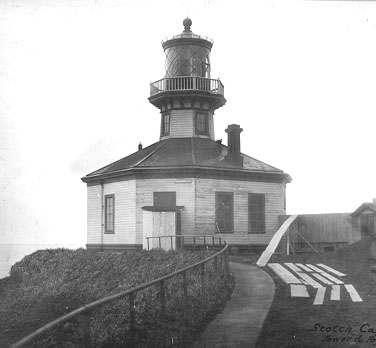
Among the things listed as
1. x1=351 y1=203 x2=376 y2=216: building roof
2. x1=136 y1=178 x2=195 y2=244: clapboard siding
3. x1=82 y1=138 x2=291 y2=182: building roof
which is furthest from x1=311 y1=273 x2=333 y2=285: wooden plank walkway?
x1=82 y1=138 x2=291 y2=182: building roof

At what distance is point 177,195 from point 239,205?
3.02 metres

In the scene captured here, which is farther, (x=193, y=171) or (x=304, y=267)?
(x=193, y=171)

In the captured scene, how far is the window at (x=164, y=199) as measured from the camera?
984 inches

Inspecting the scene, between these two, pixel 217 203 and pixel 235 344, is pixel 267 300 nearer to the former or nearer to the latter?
pixel 235 344

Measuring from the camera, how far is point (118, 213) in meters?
26.0

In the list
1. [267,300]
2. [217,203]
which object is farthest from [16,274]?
[267,300]

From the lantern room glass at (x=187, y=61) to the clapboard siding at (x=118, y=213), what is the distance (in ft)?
24.0

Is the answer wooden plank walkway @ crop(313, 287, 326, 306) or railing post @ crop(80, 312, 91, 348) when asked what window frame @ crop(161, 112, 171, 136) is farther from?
railing post @ crop(80, 312, 91, 348)

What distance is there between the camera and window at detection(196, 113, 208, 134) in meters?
29.2

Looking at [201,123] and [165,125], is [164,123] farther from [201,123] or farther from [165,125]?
[201,123]

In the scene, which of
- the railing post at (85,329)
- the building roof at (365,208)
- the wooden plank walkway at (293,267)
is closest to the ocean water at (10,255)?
the building roof at (365,208)

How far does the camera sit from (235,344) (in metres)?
8.07

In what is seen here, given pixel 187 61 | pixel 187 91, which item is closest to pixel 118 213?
pixel 187 91

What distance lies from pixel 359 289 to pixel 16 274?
19.4 meters
